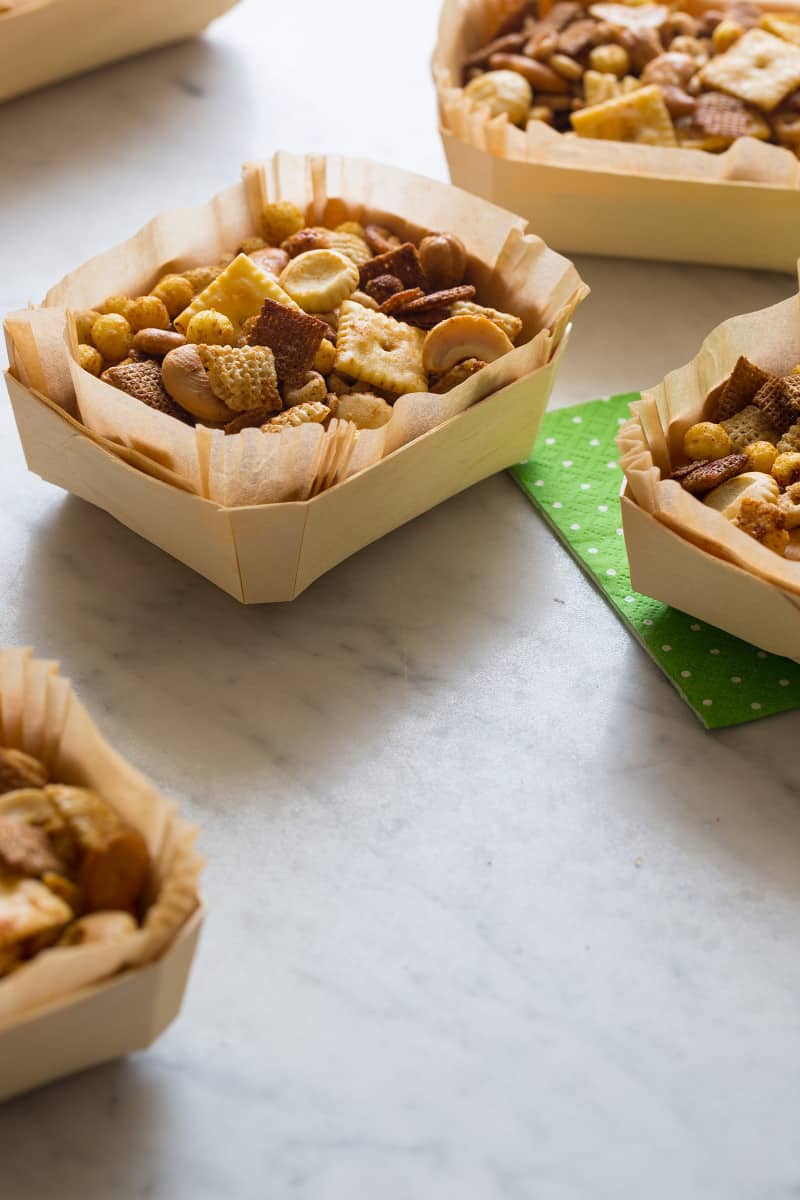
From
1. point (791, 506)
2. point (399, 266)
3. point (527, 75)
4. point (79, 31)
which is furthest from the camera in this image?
point (79, 31)

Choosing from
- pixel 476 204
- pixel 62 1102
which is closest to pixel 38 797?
pixel 62 1102

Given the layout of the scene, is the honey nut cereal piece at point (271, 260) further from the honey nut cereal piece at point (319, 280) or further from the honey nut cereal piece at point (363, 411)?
the honey nut cereal piece at point (363, 411)

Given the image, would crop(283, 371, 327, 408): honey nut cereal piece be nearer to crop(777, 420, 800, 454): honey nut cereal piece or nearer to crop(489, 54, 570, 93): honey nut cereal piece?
crop(777, 420, 800, 454): honey nut cereal piece

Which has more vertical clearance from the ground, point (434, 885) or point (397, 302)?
point (397, 302)

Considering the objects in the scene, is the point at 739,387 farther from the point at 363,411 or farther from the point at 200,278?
the point at 200,278

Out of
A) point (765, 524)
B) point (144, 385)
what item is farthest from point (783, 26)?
point (144, 385)

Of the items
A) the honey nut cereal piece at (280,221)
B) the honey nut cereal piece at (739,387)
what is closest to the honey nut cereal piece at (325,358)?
the honey nut cereal piece at (280,221)
